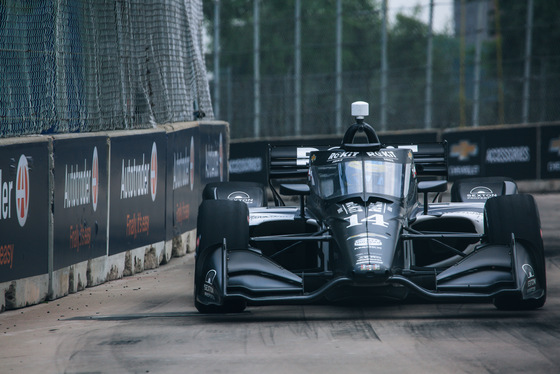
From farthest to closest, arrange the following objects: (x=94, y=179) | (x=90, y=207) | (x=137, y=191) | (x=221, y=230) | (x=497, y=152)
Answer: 1. (x=497, y=152)
2. (x=137, y=191)
3. (x=94, y=179)
4. (x=90, y=207)
5. (x=221, y=230)

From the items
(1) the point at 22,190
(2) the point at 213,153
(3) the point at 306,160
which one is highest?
(3) the point at 306,160

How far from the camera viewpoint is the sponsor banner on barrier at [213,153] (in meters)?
15.6

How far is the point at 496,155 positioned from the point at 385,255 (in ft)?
51.6

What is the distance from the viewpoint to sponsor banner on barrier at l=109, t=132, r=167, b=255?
11594 mm

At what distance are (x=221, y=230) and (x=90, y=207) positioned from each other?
2.68 m

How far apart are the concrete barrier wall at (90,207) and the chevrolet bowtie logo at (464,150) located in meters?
9.65

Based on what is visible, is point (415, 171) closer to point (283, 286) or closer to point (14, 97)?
point (283, 286)

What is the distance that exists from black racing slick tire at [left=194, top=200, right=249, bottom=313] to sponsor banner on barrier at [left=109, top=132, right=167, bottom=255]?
119 inches

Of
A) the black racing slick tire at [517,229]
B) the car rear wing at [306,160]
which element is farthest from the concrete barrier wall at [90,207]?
the black racing slick tire at [517,229]

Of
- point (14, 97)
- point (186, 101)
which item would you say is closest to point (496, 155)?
point (186, 101)

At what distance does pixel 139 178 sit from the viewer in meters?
12.4

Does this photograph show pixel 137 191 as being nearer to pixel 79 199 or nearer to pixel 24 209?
pixel 79 199

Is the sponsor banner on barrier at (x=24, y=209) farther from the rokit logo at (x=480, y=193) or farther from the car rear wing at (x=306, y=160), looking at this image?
the rokit logo at (x=480, y=193)

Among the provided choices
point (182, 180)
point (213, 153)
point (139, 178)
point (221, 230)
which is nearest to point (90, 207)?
point (139, 178)
